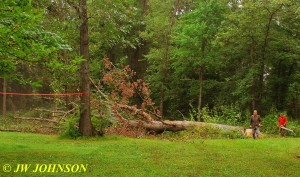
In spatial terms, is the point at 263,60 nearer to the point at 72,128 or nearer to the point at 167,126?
the point at 167,126

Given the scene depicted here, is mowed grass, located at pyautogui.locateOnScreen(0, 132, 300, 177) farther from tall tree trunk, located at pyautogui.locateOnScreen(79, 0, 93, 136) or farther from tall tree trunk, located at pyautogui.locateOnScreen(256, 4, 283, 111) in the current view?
tall tree trunk, located at pyautogui.locateOnScreen(256, 4, 283, 111)

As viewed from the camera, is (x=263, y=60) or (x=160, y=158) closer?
(x=160, y=158)

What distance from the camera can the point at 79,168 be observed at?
926 centimetres

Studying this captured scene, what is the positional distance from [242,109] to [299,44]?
674 cm

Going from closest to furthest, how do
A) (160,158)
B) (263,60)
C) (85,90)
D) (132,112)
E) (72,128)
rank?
(160,158)
(85,90)
(72,128)
(132,112)
(263,60)

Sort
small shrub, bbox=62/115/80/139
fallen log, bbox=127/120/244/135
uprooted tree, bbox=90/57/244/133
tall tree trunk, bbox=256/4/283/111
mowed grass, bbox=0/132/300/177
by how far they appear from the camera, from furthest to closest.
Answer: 1. tall tree trunk, bbox=256/4/283/111
2. fallen log, bbox=127/120/244/135
3. uprooted tree, bbox=90/57/244/133
4. small shrub, bbox=62/115/80/139
5. mowed grass, bbox=0/132/300/177

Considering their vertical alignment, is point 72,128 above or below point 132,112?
below

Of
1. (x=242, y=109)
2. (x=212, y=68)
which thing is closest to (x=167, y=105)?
(x=212, y=68)

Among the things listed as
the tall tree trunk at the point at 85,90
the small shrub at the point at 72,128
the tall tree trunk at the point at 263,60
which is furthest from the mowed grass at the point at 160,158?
the tall tree trunk at the point at 263,60

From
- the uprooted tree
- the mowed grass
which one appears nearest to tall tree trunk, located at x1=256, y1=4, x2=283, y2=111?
the uprooted tree

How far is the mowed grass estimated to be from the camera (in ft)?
30.1

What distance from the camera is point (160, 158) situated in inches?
432

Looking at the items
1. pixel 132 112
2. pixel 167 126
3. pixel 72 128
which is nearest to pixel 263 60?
pixel 167 126

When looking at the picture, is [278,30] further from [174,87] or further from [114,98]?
[114,98]
